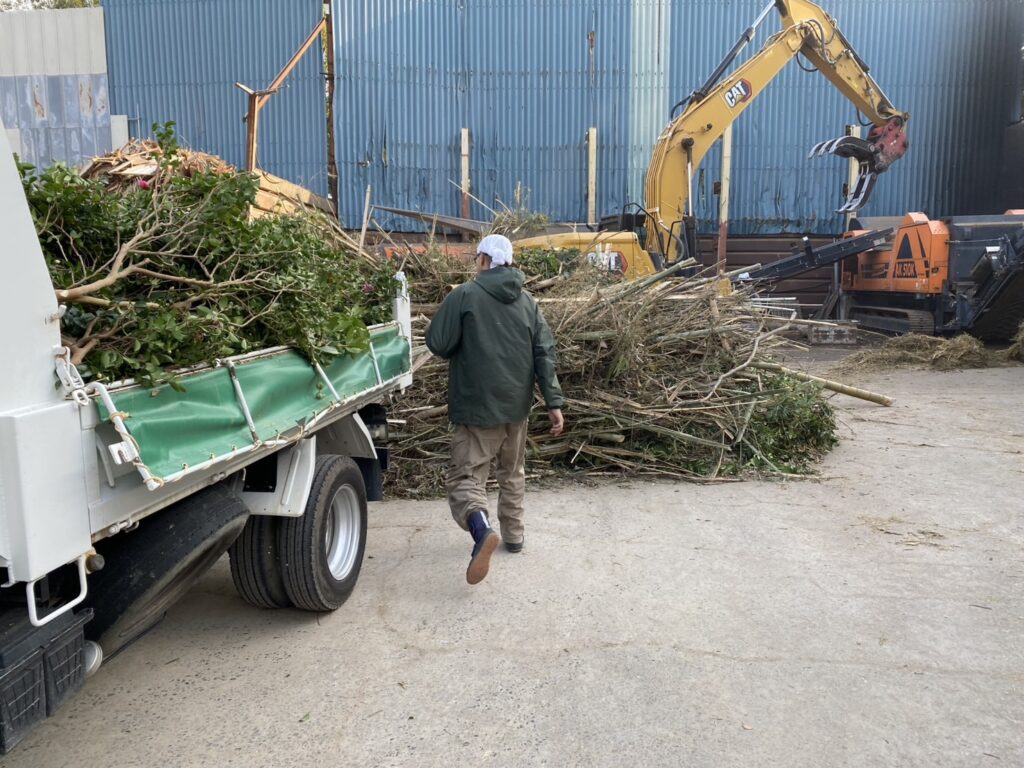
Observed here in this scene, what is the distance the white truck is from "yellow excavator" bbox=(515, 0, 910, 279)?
324 inches

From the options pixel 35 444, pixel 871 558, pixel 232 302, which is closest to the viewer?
pixel 35 444

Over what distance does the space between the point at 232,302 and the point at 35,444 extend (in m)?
1.45

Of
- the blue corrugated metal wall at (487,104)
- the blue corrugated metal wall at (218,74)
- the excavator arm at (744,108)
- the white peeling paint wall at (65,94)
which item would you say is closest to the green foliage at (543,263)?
the excavator arm at (744,108)

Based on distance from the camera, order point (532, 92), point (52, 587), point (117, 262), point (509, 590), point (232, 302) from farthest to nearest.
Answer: point (532, 92), point (509, 590), point (232, 302), point (117, 262), point (52, 587)

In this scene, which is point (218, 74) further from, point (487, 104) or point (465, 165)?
point (487, 104)

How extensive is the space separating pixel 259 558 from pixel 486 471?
57.5 inches

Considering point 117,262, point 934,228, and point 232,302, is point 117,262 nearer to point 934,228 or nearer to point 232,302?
point 232,302

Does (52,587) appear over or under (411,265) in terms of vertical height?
under

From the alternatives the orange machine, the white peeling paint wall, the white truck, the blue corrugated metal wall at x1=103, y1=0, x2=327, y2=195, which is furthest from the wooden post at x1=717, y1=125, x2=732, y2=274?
the white truck

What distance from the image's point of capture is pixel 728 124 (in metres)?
12.4

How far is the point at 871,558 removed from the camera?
4.79 meters

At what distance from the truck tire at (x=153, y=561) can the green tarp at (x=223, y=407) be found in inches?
10.1

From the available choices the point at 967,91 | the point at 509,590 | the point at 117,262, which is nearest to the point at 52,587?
the point at 117,262

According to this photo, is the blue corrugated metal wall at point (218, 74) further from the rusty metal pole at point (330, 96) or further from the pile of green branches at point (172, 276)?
the pile of green branches at point (172, 276)
